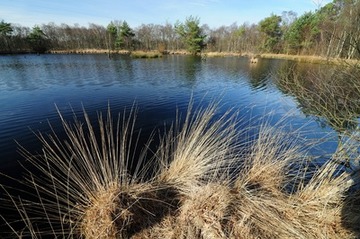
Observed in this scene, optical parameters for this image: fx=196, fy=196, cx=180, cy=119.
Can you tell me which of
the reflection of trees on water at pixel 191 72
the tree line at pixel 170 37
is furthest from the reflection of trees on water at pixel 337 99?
the tree line at pixel 170 37

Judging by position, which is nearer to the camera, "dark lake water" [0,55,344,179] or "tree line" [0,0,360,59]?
"dark lake water" [0,55,344,179]

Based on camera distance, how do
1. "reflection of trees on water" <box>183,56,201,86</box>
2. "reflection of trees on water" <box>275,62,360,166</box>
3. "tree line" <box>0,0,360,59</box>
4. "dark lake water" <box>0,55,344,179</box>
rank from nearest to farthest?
"reflection of trees on water" <box>275,62,360,166</box> < "dark lake water" <box>0,55,344,179</box> < "reflection of trees on water" <box>183,56,201,86</box> < "tree line" <box>0,0,360,59</box>

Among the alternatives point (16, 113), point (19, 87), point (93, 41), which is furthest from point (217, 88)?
point (93, 41)

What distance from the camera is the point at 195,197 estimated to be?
2445 millimetres

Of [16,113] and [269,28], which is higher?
[269,28]

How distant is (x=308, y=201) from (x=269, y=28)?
5138 centimetres

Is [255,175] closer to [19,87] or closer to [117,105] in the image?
[117,105]

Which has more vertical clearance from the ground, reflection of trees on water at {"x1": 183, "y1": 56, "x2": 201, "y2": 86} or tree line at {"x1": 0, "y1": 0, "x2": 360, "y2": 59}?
tree line at {"x1": 0, "y1": 0, "x2": 360, "y2": 59}

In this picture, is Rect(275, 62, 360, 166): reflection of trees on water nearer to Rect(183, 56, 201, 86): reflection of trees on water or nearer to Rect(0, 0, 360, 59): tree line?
Rect(183, 56, 201, 86): reflection of trees on water

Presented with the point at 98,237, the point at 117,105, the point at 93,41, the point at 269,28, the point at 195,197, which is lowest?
the point at 117,105

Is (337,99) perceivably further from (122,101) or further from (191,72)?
(191,72)

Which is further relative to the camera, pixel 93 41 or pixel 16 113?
pixel 93 41

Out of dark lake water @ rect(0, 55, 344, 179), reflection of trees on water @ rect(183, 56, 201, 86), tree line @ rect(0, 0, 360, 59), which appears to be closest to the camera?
dark lake water @ rect(0, 55, 344, 179)

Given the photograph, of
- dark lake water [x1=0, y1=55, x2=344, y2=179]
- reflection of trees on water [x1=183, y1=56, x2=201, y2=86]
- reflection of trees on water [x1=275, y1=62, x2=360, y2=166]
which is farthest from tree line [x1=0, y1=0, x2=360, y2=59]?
reflection of trees on water [x1=275, y1=62, x2=360, y2=166]
